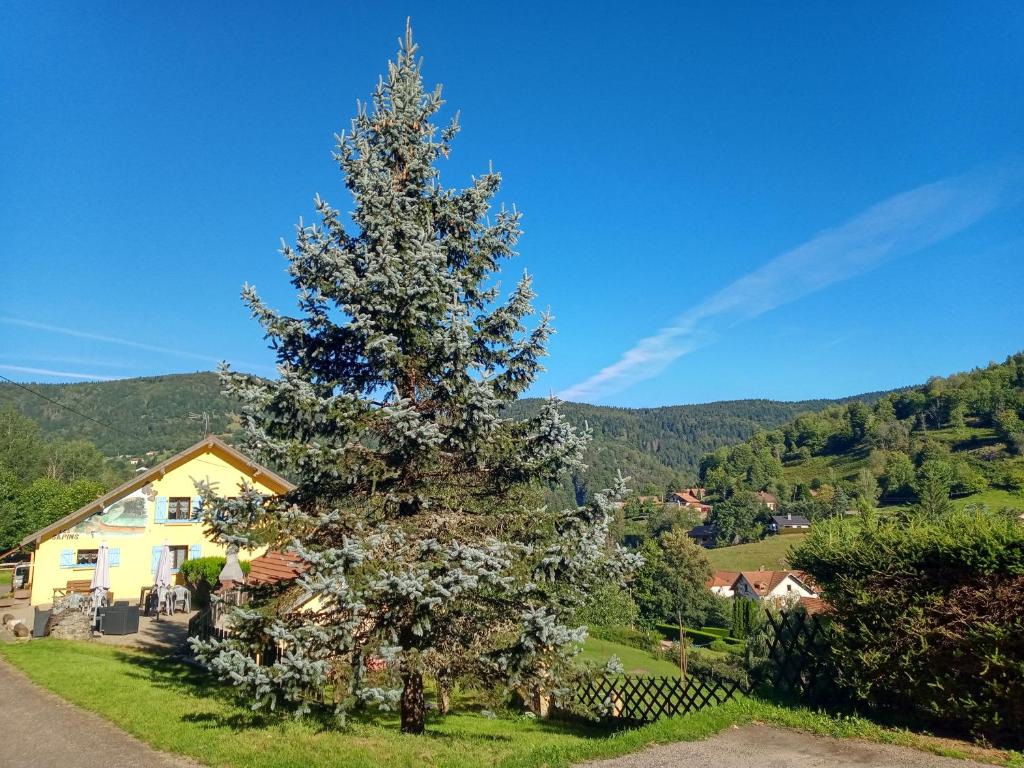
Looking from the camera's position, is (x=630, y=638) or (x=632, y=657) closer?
(x=632, y=657)

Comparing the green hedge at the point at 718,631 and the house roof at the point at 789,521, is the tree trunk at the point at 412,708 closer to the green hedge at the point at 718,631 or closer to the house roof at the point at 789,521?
the green hedge at the point at 718,631

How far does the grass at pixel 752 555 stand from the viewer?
319 ft

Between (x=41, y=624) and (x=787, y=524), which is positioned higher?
(x=787, y=524)

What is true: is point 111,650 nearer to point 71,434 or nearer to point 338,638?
point 338,638

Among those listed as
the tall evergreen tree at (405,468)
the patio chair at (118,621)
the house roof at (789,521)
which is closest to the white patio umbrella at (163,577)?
the patio chair at (118,621)

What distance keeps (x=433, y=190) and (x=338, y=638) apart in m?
7.47

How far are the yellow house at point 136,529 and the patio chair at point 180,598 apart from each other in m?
4.26

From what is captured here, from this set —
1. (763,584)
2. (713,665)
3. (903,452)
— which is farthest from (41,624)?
(903,452)

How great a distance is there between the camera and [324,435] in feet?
32.6

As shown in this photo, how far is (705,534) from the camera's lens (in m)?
136

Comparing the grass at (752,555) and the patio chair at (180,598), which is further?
the grass at (752,555)

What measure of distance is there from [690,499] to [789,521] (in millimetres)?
46883

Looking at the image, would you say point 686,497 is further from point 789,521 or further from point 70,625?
point 70,625

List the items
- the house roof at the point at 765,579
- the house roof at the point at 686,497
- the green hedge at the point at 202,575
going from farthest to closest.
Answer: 1. the house roof at the point at 686,497
2. the house roof at the point at 765,579
3. the green hedge at the point at 202,575
